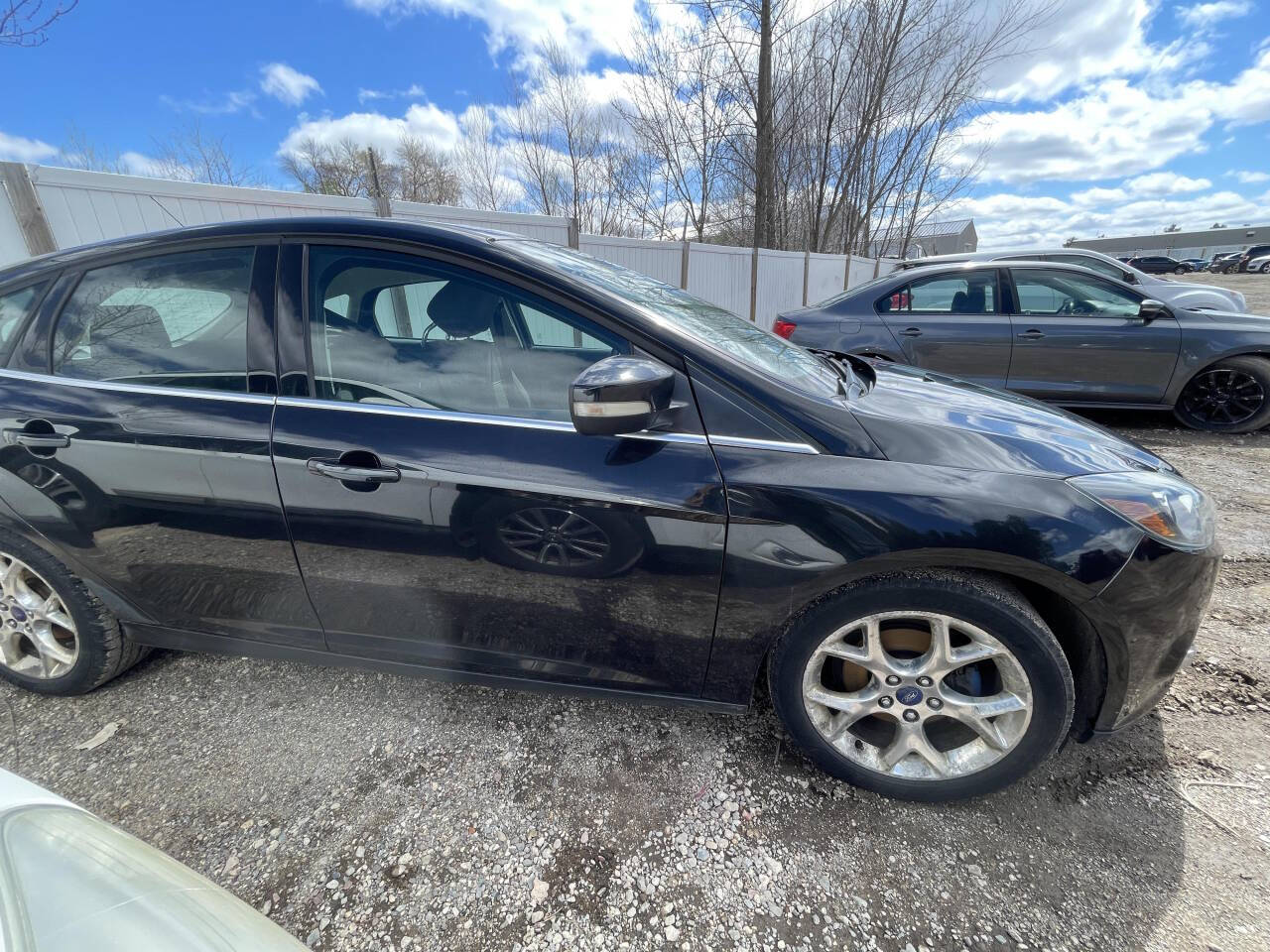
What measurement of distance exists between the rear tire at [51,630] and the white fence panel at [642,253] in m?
7.16

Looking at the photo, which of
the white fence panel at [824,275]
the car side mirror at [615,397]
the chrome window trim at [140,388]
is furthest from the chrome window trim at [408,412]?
the white fence panel at [824,275]

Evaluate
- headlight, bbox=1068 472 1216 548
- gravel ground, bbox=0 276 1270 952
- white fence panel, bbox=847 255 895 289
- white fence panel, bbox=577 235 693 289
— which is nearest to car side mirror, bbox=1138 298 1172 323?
gravel ground, bbox=0 276 1270 952

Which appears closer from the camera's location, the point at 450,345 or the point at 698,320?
the point at 450,345

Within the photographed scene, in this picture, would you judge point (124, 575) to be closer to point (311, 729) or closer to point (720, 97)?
point (311, 729)


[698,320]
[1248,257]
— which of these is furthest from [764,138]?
[1248,257]

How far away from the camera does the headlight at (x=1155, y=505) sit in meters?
1.49

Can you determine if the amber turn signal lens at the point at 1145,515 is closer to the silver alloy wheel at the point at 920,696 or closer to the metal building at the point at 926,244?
the silver alloy wheel at the point at 920,696

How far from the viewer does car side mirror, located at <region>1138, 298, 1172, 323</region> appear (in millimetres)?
4660

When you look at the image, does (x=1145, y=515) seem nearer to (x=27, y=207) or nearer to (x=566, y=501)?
(x=566, y=501)

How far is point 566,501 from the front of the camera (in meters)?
1.53

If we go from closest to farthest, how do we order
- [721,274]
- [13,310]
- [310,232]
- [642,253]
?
[310,232]
[13,310]
[642,253]
[721,274]

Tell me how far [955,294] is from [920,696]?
4.80 meters

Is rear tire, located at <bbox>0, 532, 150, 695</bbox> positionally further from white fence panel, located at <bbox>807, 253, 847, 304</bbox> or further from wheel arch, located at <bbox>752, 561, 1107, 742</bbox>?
white fence panel, located at <bbox>807, 253, 847, 304</bbox>

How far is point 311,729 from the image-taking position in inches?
78.7
